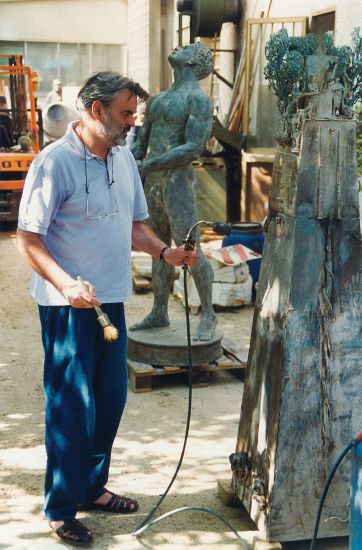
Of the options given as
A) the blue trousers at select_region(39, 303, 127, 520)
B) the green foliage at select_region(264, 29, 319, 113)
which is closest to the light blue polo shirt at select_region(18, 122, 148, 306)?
the blue trousers at select_region(39, 303, 127, 520)

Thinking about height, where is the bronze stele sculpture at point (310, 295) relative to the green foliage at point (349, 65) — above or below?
below

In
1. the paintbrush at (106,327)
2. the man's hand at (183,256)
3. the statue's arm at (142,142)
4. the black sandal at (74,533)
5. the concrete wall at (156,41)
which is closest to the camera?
the paintbrush at (106,327)

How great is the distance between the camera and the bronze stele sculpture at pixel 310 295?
3338 millimetres

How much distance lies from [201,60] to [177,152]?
2.48ft

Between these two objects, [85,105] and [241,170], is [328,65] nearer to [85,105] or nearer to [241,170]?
[85,105]

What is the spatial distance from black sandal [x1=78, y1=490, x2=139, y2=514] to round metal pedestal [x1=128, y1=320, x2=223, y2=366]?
1.92m

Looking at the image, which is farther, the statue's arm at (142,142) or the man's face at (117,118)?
the statue's arm at (142,142)

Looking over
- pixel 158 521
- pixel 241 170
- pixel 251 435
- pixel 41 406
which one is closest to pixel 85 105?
pixel 251 435

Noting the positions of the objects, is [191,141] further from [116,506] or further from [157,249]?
[116,506]

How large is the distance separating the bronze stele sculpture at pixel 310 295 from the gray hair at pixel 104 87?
634 mm

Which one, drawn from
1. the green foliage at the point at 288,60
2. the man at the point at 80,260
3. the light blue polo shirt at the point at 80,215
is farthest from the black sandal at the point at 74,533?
the green foliage at the point at 288,60

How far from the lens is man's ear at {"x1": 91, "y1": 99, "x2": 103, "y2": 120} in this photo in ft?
11.2

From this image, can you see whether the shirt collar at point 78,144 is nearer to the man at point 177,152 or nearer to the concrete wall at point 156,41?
the man at point 177,152

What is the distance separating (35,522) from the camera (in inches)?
152
